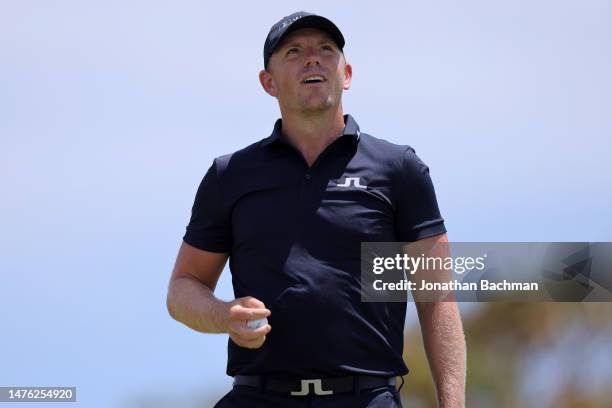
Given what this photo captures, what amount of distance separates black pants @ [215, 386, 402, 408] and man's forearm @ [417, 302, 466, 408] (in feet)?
0.91

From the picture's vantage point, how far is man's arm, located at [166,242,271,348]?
20.4ft

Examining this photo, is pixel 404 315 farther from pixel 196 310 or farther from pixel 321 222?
pixel 196 310

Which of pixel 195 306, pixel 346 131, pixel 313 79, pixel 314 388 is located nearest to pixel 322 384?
pixel 314 388

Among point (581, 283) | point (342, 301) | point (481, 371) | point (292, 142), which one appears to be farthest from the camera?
point (481, 371)

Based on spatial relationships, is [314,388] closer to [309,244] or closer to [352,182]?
[309,244]

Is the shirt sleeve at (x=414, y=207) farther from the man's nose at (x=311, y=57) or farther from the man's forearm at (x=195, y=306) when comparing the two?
the man's forearm at (x=195, y=306)

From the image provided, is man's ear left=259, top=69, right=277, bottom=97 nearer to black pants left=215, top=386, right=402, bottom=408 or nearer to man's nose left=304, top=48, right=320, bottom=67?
man's nose left=304, top=48, right=320, bottom=67

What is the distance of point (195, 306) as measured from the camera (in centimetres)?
683

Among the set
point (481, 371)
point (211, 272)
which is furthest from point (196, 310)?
point (481, 371)

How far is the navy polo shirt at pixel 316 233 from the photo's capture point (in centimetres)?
649

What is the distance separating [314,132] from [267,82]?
543 millimetres

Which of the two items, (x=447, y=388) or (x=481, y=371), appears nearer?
(x=447, y=388)

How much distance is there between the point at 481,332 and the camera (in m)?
20.4

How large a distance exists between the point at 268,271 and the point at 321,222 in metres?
0.42
